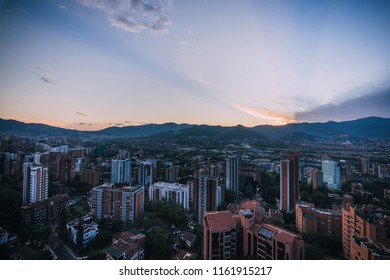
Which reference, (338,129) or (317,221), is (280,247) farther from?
(338,129)

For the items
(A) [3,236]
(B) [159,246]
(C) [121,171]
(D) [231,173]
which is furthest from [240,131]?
(C) [121,171]

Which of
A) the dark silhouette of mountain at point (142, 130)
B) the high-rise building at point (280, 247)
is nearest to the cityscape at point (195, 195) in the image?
the high-rise building at point (280, 247)

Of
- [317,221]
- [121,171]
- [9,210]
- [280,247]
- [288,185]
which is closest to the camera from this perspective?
[280,247]

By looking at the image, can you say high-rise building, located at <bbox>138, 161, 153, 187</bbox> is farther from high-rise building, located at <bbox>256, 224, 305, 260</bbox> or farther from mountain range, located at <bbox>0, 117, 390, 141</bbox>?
high-rise building, located at <bbox>256, 224, 305, 260</bbox>

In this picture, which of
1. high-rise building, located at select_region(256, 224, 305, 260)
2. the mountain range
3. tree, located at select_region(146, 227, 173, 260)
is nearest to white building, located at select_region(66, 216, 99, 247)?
tree, located at select_region(146, 227, 173, 260)

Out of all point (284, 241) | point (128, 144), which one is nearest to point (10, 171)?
point (128, 144)
